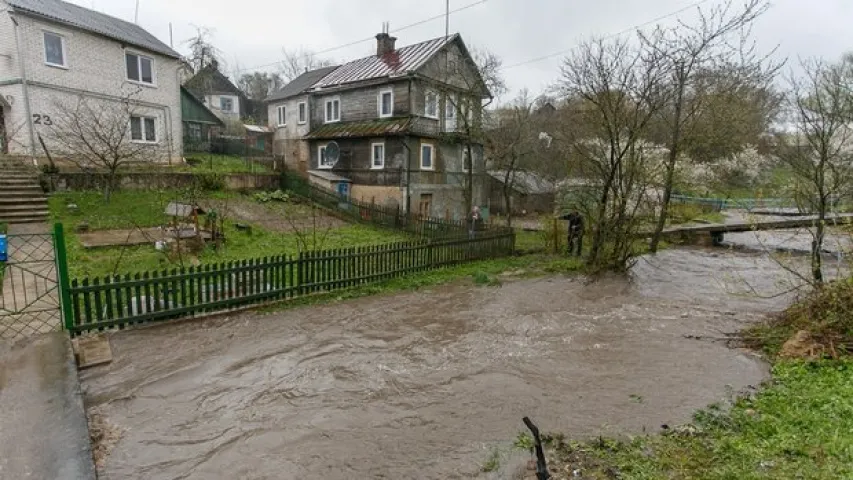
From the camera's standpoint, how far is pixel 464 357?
757cm

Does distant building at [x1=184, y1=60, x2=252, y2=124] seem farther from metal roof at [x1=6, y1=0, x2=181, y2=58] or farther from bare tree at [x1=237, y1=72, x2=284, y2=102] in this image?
metal roof at [x1=6, y1=0, x2=181, y2=58]

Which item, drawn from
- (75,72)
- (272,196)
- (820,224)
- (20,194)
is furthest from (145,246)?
(820,224)

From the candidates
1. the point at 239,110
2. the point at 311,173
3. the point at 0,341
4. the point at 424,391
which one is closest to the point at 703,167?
the point at 311,173

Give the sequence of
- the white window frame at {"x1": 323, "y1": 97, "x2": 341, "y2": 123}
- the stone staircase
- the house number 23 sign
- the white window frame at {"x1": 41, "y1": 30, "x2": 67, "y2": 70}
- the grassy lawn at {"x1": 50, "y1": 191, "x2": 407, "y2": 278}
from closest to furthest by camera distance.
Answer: the grassy lawn at {"x1": 50, "y1": 191, "x2": 407, "y2": 278} → the stone staircase → the house number 23 sign → the white window frame at {"x1": 41, "y1": 30, "x2": 67, "y2": 70} → the white window frame at {"x1": 323, "y1": 97, "x2": 341, "y2": 123}

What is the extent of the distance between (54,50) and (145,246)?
12.6 metres

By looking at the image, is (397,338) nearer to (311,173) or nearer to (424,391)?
(424,391)

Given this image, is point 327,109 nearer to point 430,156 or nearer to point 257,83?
point 430,156

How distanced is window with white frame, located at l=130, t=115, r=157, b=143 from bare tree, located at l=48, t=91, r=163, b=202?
0.07 metres

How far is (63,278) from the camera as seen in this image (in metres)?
7.15

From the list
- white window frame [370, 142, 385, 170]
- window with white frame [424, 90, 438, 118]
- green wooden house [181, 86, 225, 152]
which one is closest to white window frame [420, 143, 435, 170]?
window with white frame [424, 90, 438, 118]

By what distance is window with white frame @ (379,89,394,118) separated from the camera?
79.0 feet

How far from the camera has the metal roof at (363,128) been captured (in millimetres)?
23109

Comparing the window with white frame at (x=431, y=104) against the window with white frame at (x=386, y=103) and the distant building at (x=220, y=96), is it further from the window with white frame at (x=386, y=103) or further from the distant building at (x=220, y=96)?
the distant building at (x=220, y=96)

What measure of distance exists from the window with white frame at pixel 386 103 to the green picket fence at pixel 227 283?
41.4 ft
